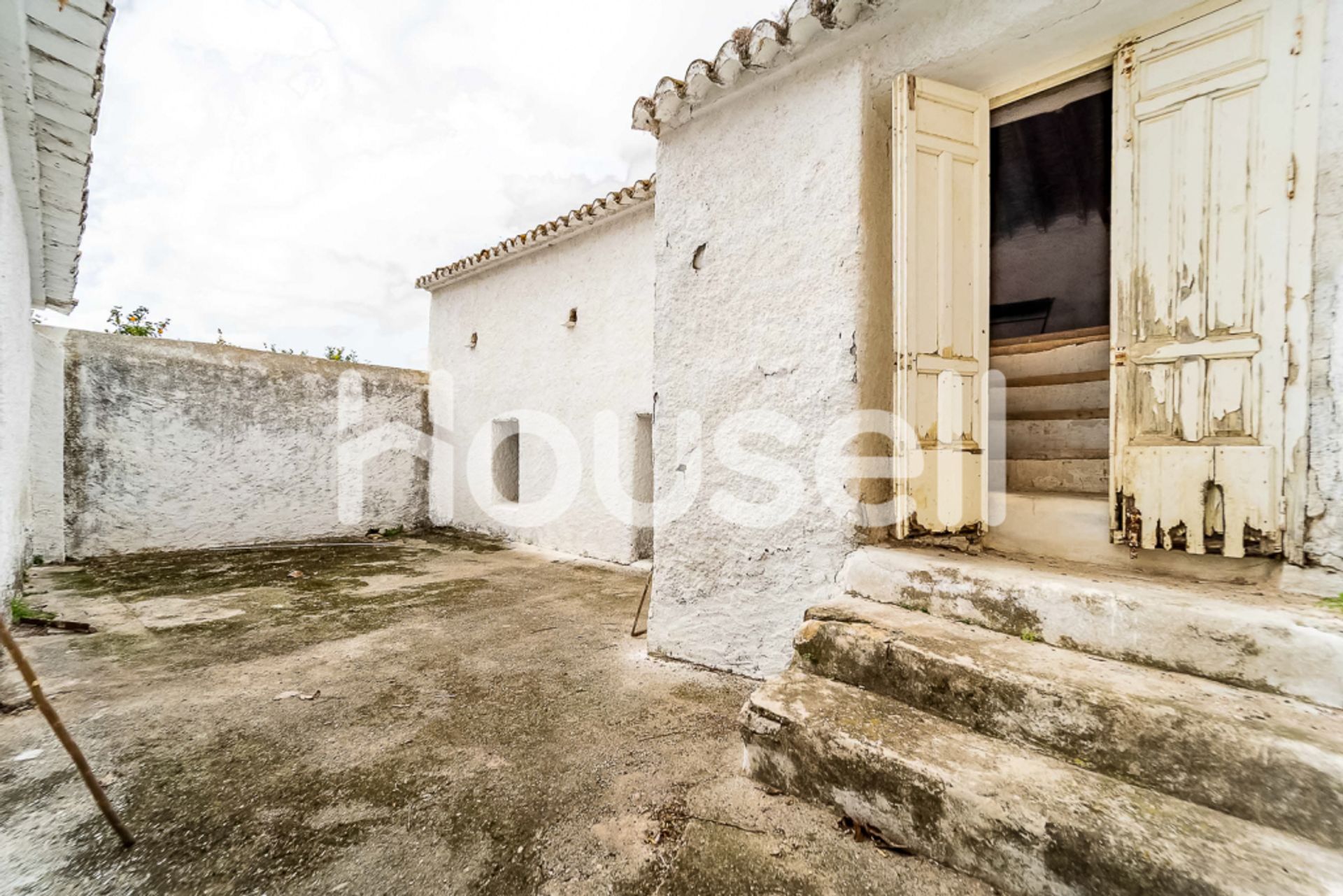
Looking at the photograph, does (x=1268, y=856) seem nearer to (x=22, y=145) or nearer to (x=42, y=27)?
(x=42, y=27)

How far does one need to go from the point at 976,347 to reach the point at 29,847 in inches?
164

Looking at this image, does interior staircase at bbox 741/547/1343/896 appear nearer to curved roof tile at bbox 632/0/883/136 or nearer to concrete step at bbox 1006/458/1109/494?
concrete step at bbox 1006/458/1109/494

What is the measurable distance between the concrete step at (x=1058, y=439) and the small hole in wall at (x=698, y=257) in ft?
9.14

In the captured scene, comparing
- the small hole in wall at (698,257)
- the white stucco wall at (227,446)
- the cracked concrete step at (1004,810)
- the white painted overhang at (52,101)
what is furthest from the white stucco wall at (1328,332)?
the white stucco wall at (227,446)

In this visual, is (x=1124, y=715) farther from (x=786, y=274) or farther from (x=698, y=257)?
(x=698, y=257)

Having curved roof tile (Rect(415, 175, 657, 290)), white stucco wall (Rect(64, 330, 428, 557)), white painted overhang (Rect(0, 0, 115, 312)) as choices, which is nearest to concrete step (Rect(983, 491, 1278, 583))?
curved roof tile (Rect(415, 175, 657, 290))

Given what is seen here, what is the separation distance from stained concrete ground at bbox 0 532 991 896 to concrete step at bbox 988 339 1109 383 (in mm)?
3564

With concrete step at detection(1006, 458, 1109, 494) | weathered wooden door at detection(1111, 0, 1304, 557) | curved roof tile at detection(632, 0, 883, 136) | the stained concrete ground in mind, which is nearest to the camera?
the stained concrete ground

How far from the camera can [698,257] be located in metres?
3.18

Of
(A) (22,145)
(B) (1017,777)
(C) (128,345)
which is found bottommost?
(B) (1017,777)

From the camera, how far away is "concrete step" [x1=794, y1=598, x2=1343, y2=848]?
129cm

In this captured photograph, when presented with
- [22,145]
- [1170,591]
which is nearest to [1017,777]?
[1170,591]

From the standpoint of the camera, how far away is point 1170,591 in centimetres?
188

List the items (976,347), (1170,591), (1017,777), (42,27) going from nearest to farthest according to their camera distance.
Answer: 1. (1017,777)
2. (1170,591)
3. (42,27)
4. (976,347)
